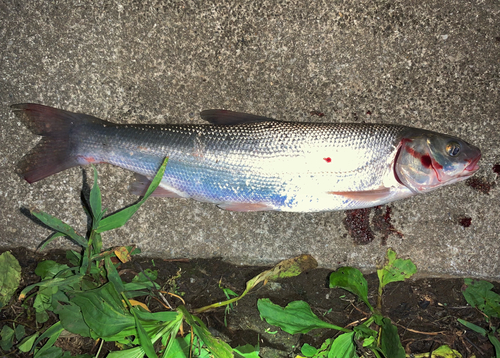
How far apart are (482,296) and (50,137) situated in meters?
3.83

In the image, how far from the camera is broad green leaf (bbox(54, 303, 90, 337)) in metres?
2.45

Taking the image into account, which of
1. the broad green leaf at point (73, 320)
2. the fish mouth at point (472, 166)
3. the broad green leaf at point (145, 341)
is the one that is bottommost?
the broad green leaf at point (73, 320)

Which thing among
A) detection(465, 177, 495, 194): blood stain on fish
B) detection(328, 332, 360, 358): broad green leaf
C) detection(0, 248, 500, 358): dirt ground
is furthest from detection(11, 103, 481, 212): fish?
detection(328, 332, 360, 358): broad green leaf

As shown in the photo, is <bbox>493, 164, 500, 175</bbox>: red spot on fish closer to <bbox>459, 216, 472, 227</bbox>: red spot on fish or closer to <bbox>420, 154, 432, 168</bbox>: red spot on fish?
<bbox>459, 216, 472, 227</bbox>: red spot on fish

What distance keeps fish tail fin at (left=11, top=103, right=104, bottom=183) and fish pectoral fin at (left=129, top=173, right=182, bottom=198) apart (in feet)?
1.61

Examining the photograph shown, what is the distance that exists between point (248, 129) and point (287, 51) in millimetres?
853

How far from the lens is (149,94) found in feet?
9.62

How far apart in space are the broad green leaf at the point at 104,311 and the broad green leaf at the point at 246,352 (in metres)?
0.78

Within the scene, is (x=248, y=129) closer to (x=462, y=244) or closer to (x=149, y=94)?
(x=149, y=94)

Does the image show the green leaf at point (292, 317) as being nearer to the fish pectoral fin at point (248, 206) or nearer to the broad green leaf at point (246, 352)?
the broad green leaf at point (246, 352)

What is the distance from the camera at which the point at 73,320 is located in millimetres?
2457

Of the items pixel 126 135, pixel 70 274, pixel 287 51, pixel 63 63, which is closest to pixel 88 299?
pixel 70 274

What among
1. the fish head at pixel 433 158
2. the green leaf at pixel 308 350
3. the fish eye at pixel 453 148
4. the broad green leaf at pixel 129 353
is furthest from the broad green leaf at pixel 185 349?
the fish eye at pixel 453 148

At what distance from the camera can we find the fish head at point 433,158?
2598mm
